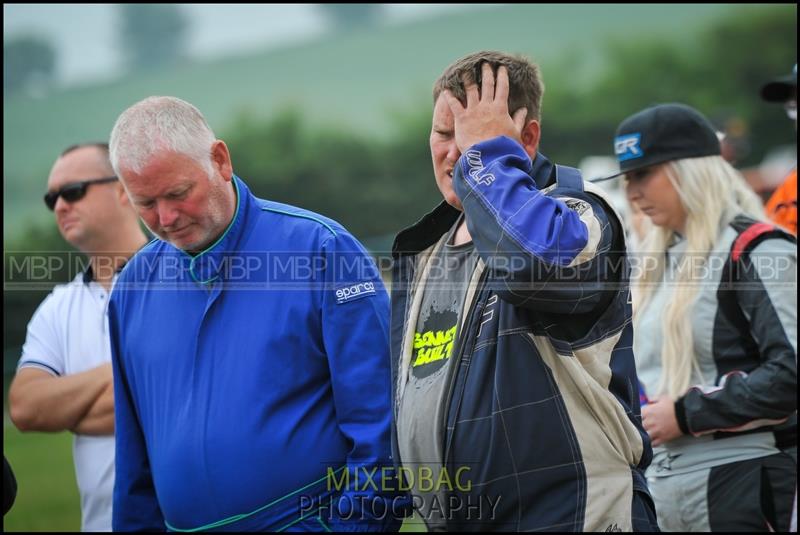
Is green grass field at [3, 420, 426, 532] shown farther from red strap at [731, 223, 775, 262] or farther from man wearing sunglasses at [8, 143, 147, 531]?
red strap at [731, 223, 775, 262]

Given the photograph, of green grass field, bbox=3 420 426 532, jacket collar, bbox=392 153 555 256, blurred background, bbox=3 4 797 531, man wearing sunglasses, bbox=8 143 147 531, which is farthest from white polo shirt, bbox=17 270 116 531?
blurred background, bbox=3 4 797 531

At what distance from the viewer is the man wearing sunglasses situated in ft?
12.4

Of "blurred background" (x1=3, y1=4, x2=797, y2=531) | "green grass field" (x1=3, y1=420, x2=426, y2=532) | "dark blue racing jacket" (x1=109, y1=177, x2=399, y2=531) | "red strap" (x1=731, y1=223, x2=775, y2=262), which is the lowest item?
"green grass field" (x1=3, y1=420, x2=426, y2=532)

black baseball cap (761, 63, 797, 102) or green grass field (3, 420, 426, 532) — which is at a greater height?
black baseball cap (761, 63, 797, 102)

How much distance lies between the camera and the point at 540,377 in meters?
2.20

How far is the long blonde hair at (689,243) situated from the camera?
3475 millimetres

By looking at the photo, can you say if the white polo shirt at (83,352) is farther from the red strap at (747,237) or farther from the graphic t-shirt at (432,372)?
the red strap at (747,237)

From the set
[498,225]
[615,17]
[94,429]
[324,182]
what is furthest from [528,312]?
[615,17]

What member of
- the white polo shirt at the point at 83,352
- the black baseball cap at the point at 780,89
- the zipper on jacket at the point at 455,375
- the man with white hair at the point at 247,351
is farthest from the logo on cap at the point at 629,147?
the white polo shirt at the point at 83,352

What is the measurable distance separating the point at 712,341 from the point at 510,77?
5.24ft

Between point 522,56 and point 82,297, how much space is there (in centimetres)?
249

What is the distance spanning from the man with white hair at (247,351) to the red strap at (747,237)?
149 centimetres

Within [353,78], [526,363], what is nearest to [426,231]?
[526,363]

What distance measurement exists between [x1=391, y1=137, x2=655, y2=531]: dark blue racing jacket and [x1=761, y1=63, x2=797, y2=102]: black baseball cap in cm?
280
